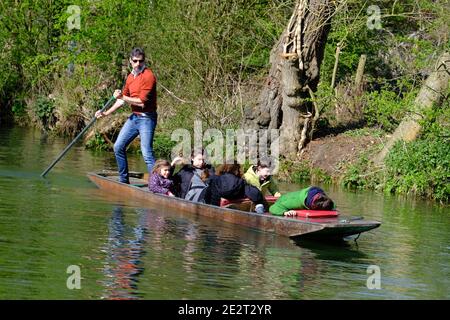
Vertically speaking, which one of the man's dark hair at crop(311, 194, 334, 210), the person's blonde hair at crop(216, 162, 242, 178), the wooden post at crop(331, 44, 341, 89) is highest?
the wooden post at crop(331, 44, 341, 89)

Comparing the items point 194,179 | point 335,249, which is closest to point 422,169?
point 194,179

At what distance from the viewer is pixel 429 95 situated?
17938 millimetres

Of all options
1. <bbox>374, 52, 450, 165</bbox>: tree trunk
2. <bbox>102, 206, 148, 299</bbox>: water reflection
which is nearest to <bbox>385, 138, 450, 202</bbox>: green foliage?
<bbox>374, 52, 450, 165</bbox>: tree trunk

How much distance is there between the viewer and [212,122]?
21797mm

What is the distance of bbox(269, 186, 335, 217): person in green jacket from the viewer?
38.9 ft

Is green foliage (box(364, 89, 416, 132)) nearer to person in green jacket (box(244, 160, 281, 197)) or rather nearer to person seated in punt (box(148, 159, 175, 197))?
person in green jacket (box(244, 160, 281, 197))

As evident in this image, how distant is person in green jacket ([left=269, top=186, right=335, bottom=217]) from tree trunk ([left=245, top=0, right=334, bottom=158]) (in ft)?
26.9

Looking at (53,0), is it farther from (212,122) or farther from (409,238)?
(409,238)

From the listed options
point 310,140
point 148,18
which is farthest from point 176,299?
point 148,18

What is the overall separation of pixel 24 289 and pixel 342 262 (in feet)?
11.8

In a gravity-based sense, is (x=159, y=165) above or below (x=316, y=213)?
above

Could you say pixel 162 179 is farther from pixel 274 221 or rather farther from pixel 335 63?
pixel 335 63

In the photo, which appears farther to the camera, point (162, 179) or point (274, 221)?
point (162, 179)

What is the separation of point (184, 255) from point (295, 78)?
10.4 meters
